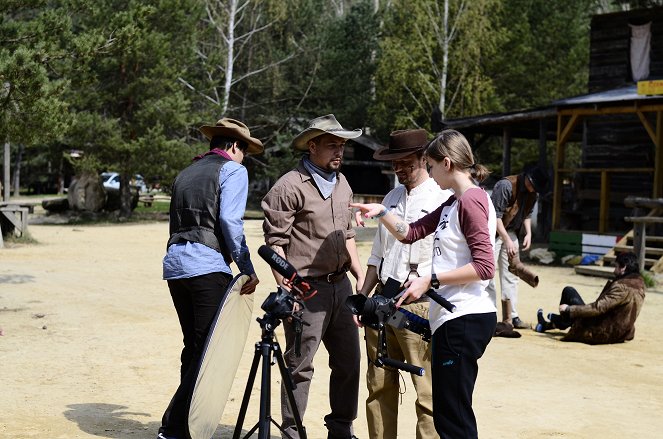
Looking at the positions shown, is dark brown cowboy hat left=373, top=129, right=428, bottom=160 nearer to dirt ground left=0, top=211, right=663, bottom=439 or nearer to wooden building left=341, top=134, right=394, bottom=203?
dirt ground left=0, top=211, right=663, bottom=439

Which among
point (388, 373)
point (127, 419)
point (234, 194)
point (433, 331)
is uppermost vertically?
point (234, 194)

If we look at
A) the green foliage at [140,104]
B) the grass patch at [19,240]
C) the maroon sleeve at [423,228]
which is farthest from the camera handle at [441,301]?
the green foliage at [140,104]

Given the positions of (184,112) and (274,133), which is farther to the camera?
(274,133)

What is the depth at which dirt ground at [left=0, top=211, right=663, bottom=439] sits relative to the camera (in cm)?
604

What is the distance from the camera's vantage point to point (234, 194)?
5.14 m

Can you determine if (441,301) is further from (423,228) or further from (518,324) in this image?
(518,324)

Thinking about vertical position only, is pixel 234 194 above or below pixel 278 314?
above

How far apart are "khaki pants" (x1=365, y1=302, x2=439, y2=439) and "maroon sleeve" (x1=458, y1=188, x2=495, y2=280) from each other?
984 mm

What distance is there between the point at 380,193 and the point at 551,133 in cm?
1906

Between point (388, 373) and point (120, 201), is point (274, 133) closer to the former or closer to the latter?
point (120, 201)

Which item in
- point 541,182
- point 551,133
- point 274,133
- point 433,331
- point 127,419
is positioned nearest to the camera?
point 433,331

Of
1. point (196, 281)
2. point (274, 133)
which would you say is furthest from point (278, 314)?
point (274, 133)

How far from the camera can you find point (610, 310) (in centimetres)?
928

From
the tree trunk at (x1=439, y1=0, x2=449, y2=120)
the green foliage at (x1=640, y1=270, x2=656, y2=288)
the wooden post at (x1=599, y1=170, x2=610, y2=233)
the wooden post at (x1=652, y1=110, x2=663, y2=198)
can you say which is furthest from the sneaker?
the tree trunk at (x1=439, y1=0, x2=449, y2=120)
